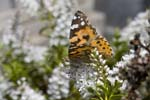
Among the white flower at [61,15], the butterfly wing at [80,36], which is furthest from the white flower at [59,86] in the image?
the butterfly wing at [80,36]

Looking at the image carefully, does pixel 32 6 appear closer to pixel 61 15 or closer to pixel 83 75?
pixel 61 15

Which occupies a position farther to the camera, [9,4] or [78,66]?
[9,4]

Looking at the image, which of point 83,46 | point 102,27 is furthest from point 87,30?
point 102,27

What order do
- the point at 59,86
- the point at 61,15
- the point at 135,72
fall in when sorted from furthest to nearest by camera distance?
the point at 61,15
the point at 59,86
the point at 135,72

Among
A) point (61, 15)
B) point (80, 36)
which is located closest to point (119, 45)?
point (61, 15)

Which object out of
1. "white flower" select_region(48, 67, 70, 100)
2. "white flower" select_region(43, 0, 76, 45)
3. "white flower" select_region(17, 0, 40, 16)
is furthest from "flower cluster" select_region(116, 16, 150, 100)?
"white flower" select_region(17, 0, 40, 16)

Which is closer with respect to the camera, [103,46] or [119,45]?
[103,46]

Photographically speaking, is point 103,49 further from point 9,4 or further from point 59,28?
point 9,4
